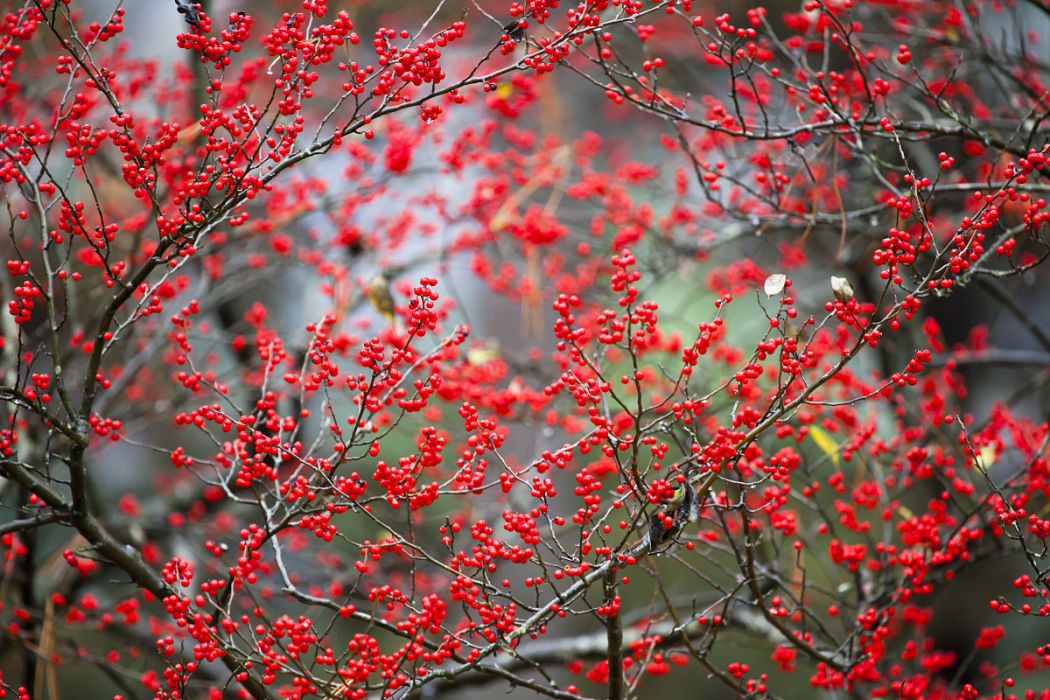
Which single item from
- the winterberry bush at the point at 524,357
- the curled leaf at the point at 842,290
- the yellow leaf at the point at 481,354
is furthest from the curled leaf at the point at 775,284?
the yellow leaf at the point at 481,354

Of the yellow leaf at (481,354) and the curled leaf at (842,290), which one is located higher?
the yellow leaf at (481,354)

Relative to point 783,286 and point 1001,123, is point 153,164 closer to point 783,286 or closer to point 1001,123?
point 783,286

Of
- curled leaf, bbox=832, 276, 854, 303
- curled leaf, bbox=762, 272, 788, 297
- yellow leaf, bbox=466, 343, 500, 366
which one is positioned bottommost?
curled leaf, bbox=832, 276, 854, 303

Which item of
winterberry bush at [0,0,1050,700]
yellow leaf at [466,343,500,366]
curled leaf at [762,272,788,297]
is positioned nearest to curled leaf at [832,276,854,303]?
winterberry bush at [0,0,1050,700]

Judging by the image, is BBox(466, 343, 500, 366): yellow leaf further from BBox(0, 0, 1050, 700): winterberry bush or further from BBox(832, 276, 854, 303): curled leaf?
BBox(832, 276, 854, 303): curled leaf

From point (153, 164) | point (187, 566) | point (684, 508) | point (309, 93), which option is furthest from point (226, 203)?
point (684, 508)

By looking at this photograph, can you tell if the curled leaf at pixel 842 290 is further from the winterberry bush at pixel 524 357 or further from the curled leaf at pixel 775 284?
the curled leaf at pixel 775 284

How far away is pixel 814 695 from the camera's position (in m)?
9.99

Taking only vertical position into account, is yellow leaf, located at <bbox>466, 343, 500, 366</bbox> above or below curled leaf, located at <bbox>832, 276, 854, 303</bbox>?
above

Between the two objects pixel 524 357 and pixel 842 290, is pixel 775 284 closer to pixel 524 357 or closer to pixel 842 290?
pixel 842 290

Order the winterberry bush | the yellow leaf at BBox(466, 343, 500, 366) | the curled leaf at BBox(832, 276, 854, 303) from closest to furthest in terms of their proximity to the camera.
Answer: the curled leaf at BBox(832, 276, 854, 303) → the winterberry bush → the yellow leaf at BBox(466, 343, 500, 366)

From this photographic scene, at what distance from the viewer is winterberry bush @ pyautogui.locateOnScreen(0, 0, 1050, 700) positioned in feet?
10.1

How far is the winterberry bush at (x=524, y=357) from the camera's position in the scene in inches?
122

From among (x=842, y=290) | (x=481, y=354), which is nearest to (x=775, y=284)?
(x=842, y=290)
